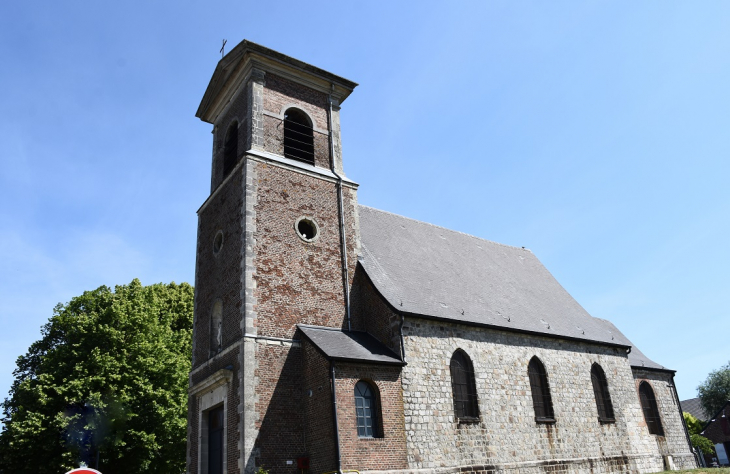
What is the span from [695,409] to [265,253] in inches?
1907

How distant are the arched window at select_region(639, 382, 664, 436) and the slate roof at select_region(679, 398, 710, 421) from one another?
2932 centimetres

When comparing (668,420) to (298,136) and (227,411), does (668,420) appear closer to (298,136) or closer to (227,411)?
(227,411)

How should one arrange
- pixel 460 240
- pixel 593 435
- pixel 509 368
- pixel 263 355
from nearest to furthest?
pixel 263 355 → pixel 509 368 → pixel 593 435 → pixel 460 240

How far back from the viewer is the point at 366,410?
13.1 meters

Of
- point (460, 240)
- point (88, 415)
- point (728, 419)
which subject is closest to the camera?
point (88, 415)

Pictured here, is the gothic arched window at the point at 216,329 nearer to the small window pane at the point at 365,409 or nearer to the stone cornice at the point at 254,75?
the small window pane at the point at 365,409

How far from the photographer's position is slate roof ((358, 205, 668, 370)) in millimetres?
16453

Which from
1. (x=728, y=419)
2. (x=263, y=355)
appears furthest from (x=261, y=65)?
(x=728, y=419)

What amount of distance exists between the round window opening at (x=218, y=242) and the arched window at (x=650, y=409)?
1653cm

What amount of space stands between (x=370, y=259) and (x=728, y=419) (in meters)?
31.8

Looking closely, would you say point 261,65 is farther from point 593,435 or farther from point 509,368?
point 593,435

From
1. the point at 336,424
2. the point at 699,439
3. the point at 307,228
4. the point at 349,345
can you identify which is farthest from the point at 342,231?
the point at 699,439

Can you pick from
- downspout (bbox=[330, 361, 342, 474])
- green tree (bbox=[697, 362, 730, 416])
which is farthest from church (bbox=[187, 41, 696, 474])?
green tree (bbox=[697, 362, 730, 416])

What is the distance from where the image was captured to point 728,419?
35.9 meters
